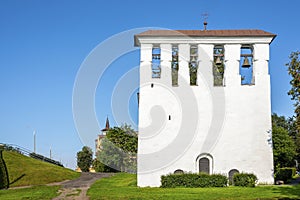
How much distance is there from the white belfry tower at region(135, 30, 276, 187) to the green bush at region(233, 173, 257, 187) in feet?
3.30

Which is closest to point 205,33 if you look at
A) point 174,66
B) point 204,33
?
point 204,33

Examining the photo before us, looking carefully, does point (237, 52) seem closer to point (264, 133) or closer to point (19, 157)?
point (264, 133)

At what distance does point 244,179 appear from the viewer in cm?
2308

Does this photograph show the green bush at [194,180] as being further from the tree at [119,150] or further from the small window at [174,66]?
the tree at [119,150]

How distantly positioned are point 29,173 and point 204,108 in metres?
16.3

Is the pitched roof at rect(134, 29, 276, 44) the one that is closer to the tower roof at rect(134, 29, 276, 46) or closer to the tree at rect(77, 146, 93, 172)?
the tower roof at rect(134, 29, 276, 46)

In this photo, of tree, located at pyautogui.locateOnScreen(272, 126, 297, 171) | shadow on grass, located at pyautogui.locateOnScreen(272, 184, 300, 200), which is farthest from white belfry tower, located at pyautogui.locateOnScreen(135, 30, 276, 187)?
tree, located at pyautogui.locateOnScreen(272, 126, 297, 171)

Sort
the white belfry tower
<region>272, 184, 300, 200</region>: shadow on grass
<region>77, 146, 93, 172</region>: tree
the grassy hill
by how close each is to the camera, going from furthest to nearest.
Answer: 1. <region>77, 146, 93, 172</region>: tree
2. the grassy hill
3. the white belfry tower
4. <region>272, 184, 300, 200</region>: shadow on grass

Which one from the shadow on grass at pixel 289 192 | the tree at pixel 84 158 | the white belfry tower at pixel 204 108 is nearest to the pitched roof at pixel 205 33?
the white belfry tower at pixel 204 108

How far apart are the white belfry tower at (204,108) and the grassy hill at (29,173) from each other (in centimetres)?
1042

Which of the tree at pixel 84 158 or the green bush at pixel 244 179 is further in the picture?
the tree at pixel 84 158

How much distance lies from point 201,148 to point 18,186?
1401 centimetres

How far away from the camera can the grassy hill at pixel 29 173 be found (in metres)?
30.4

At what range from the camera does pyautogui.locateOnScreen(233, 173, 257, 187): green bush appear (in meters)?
22.8
